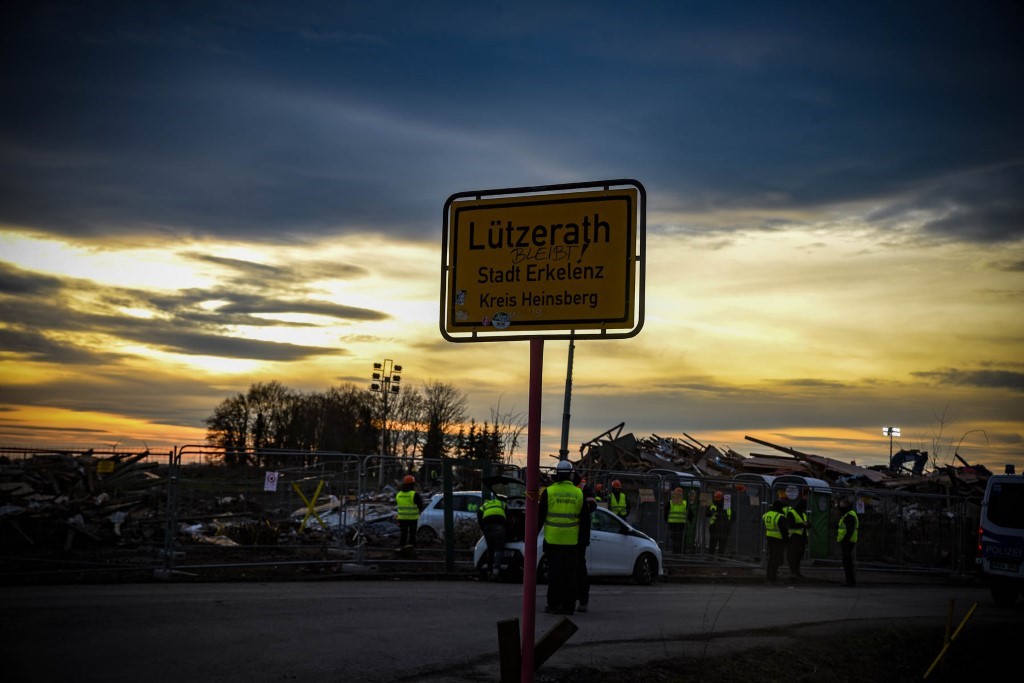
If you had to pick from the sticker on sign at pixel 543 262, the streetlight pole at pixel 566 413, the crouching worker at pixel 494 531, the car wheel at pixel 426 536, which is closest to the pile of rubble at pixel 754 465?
the streetlight pole at pixel 566 413

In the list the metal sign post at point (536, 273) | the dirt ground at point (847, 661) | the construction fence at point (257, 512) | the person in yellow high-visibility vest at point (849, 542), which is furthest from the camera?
the person in yellow high-visibility vest at point (849, 542)

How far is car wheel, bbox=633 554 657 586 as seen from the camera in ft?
65.7

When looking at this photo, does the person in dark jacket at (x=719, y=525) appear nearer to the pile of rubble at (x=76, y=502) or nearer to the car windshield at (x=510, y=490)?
the car windshield at (x=510, y=490)

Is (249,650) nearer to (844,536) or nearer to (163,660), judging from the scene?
(163,660)

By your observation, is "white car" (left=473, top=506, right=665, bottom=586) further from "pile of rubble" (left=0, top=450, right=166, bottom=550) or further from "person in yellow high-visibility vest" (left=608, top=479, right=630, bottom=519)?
"pile of rubble" (left=0, top=450, right=166, bottom=550)

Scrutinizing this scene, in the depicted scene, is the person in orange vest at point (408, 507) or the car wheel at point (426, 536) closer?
the person in orange vest at point (408, 507)

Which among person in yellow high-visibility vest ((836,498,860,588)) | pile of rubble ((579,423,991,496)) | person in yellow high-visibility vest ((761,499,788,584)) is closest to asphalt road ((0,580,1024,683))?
person in yellow high-visibility vest ((761,499,788,584))

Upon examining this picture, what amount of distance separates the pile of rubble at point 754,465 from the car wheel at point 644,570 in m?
17.3

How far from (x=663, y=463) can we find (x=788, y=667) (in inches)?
1156

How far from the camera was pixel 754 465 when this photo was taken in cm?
4003

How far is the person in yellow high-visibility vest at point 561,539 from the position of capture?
13688 millimetres

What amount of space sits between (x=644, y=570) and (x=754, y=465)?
21.2 m

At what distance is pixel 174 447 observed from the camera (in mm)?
16750

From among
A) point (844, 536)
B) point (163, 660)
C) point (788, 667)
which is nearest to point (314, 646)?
point (163, 660)
